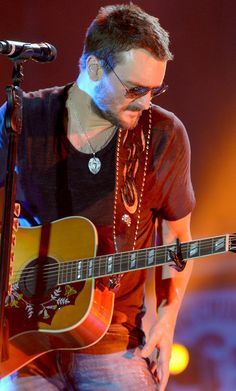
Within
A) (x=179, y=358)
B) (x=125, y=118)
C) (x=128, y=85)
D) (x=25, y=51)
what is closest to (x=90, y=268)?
(x=125, y=118)

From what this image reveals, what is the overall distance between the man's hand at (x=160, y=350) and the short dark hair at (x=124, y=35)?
1065mm

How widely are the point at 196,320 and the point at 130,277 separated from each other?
0.75 metres

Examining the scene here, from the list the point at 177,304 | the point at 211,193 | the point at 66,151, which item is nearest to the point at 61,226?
the point at 66,151

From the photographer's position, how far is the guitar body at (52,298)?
256 centimetres

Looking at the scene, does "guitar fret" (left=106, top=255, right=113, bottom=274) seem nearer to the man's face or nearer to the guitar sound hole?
the guitar sound hole

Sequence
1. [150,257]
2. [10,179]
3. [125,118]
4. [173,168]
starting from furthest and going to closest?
[173,168] < [125,118] < [150,257] < [10,179]

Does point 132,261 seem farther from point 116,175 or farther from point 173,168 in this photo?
point 173,168

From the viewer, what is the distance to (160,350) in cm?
280

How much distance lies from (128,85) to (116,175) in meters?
0.36

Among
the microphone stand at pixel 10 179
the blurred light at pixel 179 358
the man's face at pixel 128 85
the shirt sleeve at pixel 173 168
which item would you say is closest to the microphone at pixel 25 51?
the microphone stand at pixel 10 179

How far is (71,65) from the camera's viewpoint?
11.5 feet

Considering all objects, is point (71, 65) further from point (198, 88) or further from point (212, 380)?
point (212, 380)

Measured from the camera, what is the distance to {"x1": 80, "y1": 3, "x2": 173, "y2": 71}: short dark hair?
2.68 m

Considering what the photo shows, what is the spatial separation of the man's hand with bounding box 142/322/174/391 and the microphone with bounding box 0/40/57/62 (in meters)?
1.16
